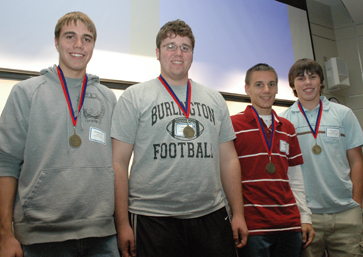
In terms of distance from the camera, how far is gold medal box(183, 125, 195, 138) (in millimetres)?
1354

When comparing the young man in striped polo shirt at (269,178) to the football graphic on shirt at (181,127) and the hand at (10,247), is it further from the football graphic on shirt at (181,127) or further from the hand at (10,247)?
Answer: the hand at (10,247)

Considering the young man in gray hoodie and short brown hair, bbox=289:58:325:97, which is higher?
short brown hair, bbox=289:58:325:97

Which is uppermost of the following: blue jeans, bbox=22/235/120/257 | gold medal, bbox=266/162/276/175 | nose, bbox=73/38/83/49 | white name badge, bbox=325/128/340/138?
nose, bbox=73/38/83/49

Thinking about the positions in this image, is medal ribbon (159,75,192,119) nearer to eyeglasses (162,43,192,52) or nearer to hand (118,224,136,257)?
eyeglasses (162,43,192,52)

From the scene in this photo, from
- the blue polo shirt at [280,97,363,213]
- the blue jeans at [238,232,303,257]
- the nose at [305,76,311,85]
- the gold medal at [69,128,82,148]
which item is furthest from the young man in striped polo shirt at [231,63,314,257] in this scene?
the gold medal at [69,128,82,148]

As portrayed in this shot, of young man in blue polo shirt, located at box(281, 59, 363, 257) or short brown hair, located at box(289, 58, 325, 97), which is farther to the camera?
short brown hair, located at box(289, 58, 325, 97)

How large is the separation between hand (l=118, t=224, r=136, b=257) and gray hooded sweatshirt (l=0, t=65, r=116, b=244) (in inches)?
2.0

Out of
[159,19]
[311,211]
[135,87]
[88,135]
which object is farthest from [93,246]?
[159,19]

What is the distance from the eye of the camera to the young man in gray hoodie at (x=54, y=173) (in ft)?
3.55

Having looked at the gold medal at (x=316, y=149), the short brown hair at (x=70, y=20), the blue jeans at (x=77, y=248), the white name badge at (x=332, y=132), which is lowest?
the blue jeans at (x=77, y=248)

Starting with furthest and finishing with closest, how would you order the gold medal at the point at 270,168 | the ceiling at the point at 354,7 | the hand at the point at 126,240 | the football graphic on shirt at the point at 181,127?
the ceiling at the point at 354,7
the gold medal at the point at 270,168
the football graphic on shirt at the point at 181,127
the hand at the point at 126,240

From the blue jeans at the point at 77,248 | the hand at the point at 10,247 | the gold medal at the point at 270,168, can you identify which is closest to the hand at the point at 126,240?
the blue jeans at the point at 77,248

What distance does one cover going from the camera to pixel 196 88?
1.58 metres

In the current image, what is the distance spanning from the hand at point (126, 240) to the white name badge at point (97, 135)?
0.44m
